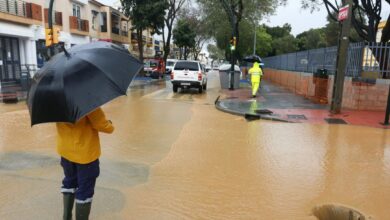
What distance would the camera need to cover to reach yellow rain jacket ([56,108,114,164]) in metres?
3.20

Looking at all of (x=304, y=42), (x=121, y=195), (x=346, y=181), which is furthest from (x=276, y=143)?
(x=304, y=42)

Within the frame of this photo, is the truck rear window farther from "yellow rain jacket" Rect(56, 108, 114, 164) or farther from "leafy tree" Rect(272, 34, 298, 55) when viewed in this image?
"leafy tree" Rect(272, 34, 298, 55)

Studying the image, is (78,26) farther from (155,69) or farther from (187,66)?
(187,66)

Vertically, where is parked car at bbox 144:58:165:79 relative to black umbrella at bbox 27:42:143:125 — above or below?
below

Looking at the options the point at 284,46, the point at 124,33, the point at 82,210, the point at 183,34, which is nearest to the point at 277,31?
the point at 284,46

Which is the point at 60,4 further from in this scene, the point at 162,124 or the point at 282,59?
the point at 162,124

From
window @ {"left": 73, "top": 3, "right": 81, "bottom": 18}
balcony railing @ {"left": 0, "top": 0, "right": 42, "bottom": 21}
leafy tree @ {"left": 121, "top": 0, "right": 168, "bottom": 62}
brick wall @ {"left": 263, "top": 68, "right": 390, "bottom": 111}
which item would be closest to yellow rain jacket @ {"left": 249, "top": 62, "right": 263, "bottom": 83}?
brick wall @ {"left": 263, "top": 68, "right": 390, "bottom": 111}

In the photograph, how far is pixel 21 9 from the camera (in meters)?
22.7

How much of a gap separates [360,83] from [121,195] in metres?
10.0

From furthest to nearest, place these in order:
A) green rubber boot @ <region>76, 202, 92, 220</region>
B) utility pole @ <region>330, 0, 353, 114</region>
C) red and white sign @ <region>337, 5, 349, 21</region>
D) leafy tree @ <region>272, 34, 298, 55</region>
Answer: leafy tree @ <region>272, 34, 298, 55</region>
utility pole @ <region>330, 0, 353, 114</region>
red and white sign @ <region>337, 5, 349, 21</region>
green rubber boot @ <region>76, 202, 92, 220</region>

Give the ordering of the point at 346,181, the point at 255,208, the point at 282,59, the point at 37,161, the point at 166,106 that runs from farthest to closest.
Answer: the point at 282,59
the point at 166,106
the point at 37,161
the point at 346,181
the point at 255,208

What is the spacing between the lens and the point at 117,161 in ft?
19.8

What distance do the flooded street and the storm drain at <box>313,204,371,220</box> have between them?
0.10 m

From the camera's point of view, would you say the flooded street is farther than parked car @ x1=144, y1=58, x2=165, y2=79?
No
